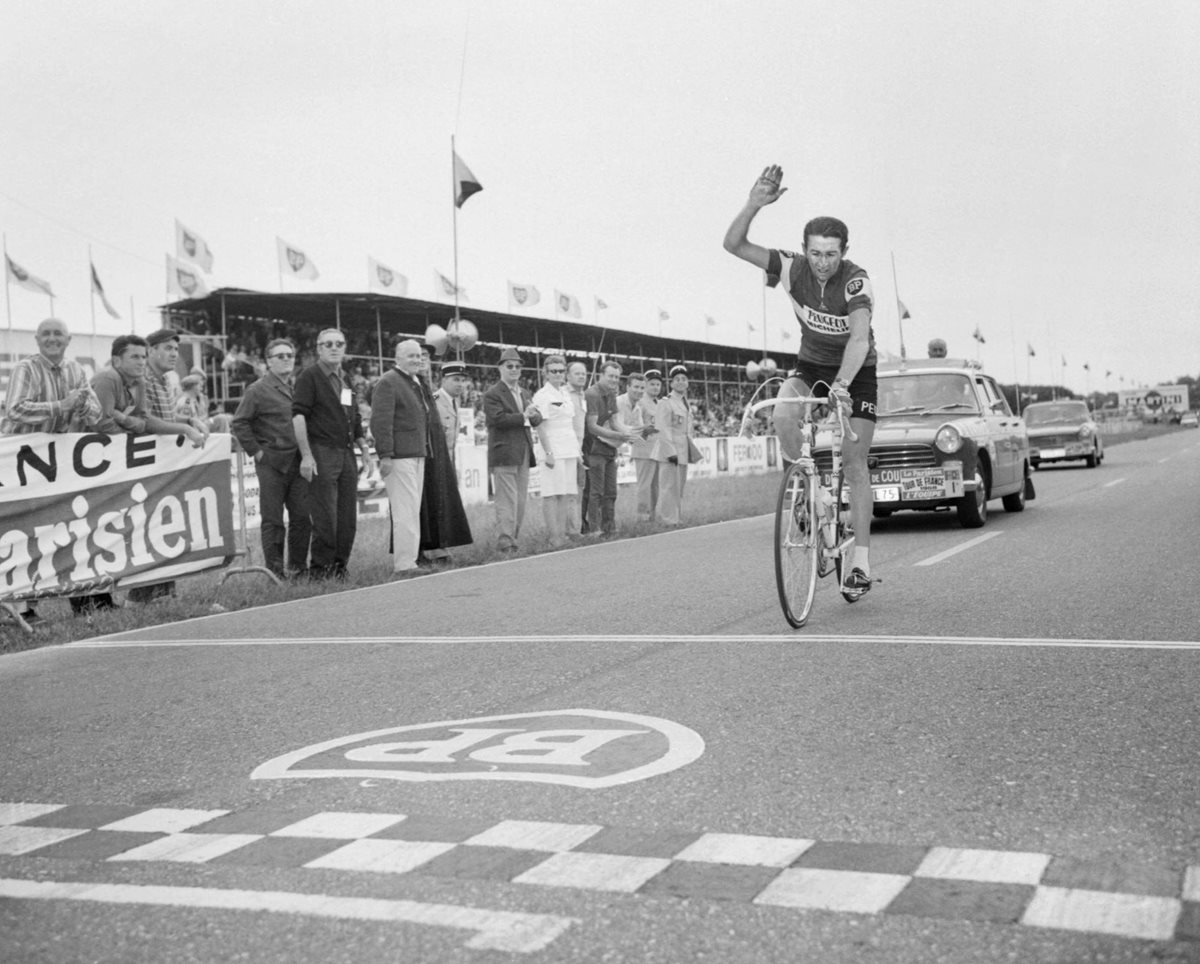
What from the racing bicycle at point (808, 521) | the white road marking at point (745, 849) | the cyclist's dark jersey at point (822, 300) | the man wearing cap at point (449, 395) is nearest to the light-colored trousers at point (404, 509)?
the man wearing cap at point (449, 395)

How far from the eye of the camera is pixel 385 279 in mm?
43469

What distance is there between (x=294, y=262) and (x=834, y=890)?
134 ft

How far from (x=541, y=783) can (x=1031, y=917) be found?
1663 millimetres

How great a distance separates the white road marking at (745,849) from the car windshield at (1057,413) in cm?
2946

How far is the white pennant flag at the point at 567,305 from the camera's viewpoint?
183 ft

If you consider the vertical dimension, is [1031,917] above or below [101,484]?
below

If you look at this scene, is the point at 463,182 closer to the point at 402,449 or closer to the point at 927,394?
the point at 927,394

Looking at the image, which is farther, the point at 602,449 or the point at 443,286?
the point at 443,286

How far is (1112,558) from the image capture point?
396 inches

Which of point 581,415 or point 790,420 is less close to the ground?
point 581,415

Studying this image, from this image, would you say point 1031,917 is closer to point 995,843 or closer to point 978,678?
point 995,843

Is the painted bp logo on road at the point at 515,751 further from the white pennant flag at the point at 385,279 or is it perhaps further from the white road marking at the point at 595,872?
the white pennant flag at the point at 385,279

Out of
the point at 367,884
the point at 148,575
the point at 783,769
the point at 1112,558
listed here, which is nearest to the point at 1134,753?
the point at 783,769

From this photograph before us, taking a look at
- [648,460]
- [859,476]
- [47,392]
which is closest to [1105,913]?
[859,476]
